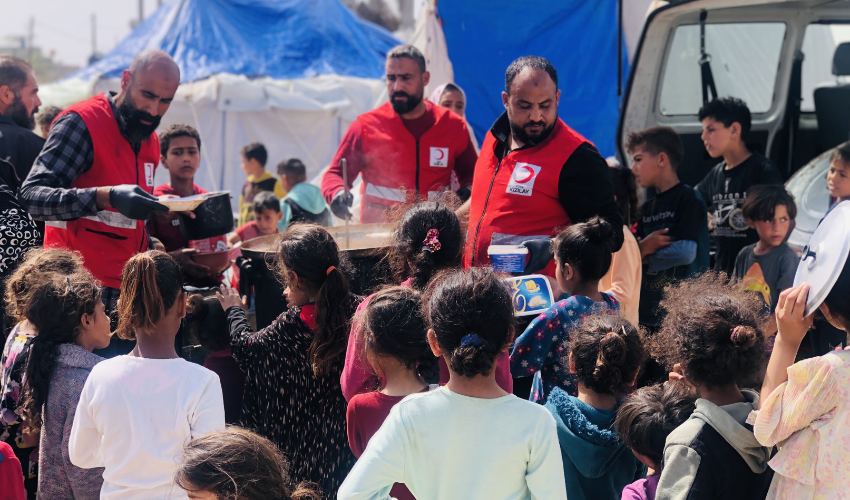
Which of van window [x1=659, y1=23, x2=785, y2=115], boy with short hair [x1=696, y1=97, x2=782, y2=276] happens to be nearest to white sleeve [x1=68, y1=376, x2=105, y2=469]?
boy with short hair [x1=696, y1=97, x2=782, y2=276]

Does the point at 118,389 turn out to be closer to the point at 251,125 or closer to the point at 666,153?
the point at 666,153

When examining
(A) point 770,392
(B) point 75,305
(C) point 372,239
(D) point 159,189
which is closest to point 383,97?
(D) point 159,189

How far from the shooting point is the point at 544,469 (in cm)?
187

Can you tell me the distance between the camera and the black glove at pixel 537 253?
3.01 metres

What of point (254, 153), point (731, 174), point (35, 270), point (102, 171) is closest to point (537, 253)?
point (35, 270)

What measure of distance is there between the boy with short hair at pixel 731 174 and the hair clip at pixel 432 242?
2434mm

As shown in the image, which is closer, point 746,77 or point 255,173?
point 746,77

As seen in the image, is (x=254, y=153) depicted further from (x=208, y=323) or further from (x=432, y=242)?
(x=432, y=242)

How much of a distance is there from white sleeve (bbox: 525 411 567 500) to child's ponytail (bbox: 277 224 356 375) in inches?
40.0

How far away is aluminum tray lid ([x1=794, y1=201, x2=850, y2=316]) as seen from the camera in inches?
75.7

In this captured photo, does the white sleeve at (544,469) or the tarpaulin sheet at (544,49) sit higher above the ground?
the tarpaulin sheet at (544,49)

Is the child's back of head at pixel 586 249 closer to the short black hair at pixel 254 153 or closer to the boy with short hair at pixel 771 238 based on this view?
the boy with short hair at pixel 771 238

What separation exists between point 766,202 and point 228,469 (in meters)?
Answer: 3.30

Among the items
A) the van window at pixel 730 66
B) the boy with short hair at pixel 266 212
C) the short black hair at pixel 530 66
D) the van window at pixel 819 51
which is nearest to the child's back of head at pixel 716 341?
the short black hair at pixel 530 66
